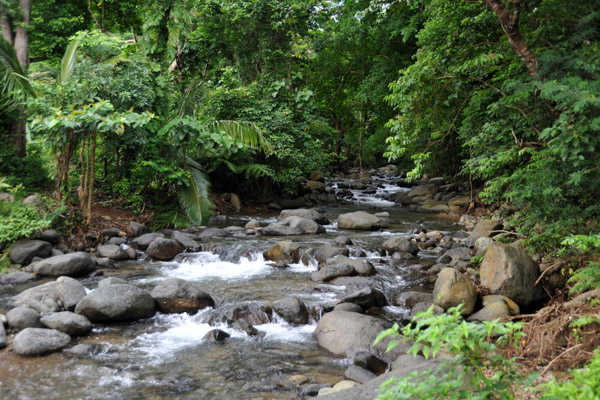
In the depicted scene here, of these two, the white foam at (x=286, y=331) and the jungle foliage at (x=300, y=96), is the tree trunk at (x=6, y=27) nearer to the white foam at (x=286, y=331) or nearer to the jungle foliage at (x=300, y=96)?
the jungle foliage at (x=300, y=96)

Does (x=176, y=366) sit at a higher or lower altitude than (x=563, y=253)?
lower

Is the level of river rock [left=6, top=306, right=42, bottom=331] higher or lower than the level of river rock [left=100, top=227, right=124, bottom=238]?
lower

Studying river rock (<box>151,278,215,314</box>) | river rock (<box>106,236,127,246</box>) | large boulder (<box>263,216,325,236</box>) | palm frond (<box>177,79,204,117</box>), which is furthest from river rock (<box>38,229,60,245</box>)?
palm frond (<box>177,79,204,117</box>)

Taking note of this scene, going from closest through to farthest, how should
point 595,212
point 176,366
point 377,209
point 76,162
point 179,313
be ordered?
point 176,366, point 595,212, point 179,313, point 76,162, point 377,209

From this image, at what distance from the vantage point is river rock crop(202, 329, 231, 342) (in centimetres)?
627

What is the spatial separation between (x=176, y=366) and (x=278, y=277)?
12.8 ft

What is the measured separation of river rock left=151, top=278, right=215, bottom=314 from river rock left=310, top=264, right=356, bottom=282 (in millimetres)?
2473

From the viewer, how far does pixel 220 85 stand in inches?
695

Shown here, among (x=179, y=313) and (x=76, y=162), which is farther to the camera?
(x=76, y=162)

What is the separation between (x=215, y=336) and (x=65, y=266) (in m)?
4.22

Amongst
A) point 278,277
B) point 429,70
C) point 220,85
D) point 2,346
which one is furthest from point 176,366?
point 220,85

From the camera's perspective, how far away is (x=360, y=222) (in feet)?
46.2

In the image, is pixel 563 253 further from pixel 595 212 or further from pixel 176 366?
pixel 176 366

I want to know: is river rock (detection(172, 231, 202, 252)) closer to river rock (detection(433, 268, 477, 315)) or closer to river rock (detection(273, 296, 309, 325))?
river rock (detection(273, 296, 309, 325))
